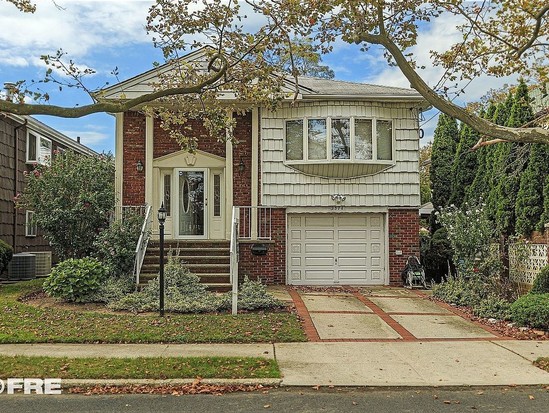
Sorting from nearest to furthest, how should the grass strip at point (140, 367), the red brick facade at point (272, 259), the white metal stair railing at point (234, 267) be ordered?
1. the grass strip at point (140, 367)
2. the white metal stair railing at point (234, 267)
3. the red brick facade at point (272, 259)

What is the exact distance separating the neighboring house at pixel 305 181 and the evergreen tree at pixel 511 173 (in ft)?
7.30

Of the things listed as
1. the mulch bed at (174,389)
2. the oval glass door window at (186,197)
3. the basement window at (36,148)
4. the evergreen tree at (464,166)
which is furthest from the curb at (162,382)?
the basement window at (36,148)

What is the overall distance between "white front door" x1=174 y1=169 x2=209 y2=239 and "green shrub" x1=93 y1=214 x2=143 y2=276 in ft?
7.42

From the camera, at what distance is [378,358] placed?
7355 mm

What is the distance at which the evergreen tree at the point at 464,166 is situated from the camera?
53.1 ft

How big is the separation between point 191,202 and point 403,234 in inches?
235

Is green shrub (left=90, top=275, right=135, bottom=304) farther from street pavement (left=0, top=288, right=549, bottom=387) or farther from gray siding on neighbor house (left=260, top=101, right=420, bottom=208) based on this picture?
gray siding on neighbor house (left=260, top=101, right=420, bottom=208)

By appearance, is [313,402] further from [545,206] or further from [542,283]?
[545,206]

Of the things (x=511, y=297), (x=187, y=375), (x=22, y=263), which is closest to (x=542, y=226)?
(x=511, y=297)

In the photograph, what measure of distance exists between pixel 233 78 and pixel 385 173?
7369mm

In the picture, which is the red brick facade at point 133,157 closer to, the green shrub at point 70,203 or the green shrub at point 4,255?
the green shrub at point 70,203

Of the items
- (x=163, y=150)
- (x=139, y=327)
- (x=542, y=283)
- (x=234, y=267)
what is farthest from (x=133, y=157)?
(x=542, y=283)

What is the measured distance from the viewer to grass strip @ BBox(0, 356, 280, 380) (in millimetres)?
6344

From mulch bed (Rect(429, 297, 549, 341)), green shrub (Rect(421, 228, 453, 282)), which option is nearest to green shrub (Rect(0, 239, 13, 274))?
mulch bed (Rect(429, 297, 549, 341))
